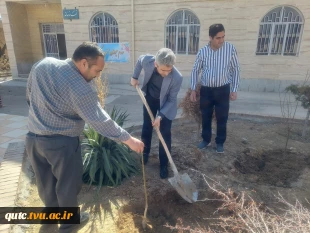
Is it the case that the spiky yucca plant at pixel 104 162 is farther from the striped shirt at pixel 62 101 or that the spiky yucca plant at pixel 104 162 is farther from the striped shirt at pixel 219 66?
the striped shirt at pixel 219 66

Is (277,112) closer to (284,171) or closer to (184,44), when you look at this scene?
(284,171)

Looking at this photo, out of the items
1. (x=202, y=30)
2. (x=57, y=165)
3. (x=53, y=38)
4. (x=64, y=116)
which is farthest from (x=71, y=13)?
(x=57, y=165)

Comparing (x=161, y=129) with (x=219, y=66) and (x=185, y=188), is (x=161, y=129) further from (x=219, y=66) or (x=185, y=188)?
(x=219, y=66)

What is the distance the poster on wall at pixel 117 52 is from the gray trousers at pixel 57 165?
7847mm

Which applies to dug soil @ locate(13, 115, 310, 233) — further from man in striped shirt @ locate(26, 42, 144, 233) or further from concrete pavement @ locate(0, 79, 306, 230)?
man in striped shirt @ locate(26, 42, 144, 233)

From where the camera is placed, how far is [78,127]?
2012mm

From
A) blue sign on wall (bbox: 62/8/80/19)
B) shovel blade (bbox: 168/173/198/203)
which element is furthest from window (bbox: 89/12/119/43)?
shovel blade (bbox: 168/173/198/203)

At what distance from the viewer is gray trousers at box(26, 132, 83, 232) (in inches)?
76.7

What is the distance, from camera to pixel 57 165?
2.00 metres

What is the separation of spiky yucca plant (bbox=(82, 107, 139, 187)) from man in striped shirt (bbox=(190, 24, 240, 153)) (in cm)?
148

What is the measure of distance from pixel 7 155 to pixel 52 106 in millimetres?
2294

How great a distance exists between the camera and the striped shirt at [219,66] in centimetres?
345

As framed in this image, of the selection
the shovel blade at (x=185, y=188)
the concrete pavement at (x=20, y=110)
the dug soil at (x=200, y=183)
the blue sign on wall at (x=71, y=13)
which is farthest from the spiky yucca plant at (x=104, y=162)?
the blue sign on wall at (x=71, y=13)

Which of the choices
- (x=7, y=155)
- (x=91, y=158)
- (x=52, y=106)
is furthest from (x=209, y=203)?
(x=7, y=155)
